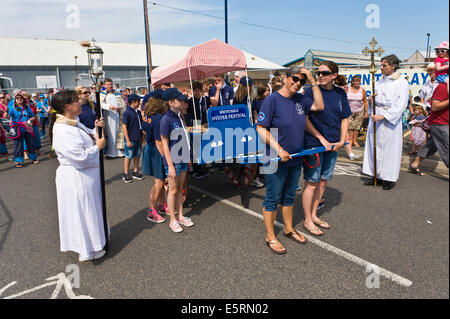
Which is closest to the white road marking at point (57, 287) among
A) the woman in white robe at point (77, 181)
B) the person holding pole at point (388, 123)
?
the woman in white robe at point (77, 181)

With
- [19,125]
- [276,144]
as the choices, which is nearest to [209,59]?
[276,144]

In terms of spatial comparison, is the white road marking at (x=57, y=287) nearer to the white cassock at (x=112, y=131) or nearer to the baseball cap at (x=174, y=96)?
the baseball cap at (x=174, y=96)

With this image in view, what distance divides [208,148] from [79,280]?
8.62ft

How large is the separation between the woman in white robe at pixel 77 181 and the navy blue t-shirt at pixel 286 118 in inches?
67.4

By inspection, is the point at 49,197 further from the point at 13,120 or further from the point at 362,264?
the point at 362,264

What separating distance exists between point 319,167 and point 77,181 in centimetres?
275

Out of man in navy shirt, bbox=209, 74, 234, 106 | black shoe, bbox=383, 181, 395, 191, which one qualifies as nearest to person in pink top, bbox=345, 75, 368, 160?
black shoe, bbox=383, 181, 395, 191

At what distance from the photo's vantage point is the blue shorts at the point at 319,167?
3891mm

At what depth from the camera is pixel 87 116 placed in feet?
21.2

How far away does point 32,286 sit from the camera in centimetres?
308

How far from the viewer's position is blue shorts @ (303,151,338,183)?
3891mm

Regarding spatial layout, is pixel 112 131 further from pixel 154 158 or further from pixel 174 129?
pixel 174 129

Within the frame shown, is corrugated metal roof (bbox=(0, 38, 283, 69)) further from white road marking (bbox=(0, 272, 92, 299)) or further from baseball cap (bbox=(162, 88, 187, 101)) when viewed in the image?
white road marking (bbox=(0, 272, 92, 299))
